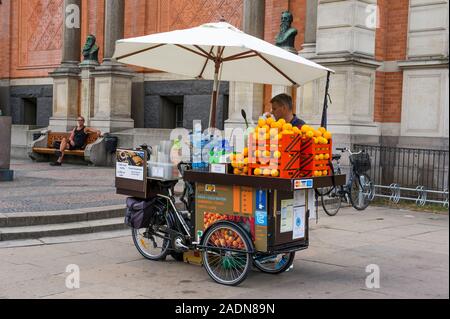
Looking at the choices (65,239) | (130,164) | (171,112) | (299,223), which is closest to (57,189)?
(65,239)

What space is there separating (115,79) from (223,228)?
12790mm

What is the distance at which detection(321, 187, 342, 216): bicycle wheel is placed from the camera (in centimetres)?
1091

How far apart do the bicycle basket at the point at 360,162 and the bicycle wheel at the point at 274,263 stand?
5.24 meters

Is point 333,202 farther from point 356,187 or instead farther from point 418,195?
point 418,195

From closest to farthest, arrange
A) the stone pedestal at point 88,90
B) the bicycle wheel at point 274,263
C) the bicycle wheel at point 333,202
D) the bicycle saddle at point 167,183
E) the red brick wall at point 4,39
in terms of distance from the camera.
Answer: the bicycle wheel at point 274,263 < the bicycle saddle at point 167,183 < the bicycle wheel at point 333,202 < the stone pedestal at point 88,90 < the red brick wall at point 4,39

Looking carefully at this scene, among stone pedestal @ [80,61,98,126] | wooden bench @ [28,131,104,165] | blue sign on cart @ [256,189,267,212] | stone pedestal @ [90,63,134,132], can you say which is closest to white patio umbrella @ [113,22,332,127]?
blue sign on cart @ [256,189,267,212]

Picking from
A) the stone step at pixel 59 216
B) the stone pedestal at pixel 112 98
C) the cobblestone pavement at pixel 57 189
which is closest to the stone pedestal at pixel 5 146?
the cobblestone pavement at pixel 57 189

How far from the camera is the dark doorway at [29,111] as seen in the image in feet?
78.7

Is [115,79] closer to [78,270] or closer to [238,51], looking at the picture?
[238,51]

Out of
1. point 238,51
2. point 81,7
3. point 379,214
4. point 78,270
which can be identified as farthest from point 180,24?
point 78,270

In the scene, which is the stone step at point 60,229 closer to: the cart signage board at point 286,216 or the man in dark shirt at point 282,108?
the man in dark shirt at point 282,108

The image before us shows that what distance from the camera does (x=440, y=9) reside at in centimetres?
1238

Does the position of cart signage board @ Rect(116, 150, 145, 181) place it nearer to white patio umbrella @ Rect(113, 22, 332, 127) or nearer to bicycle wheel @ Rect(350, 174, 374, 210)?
white patio umbrella @ Rect(113, 22, 332, 127)

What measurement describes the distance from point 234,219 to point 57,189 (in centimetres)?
631
